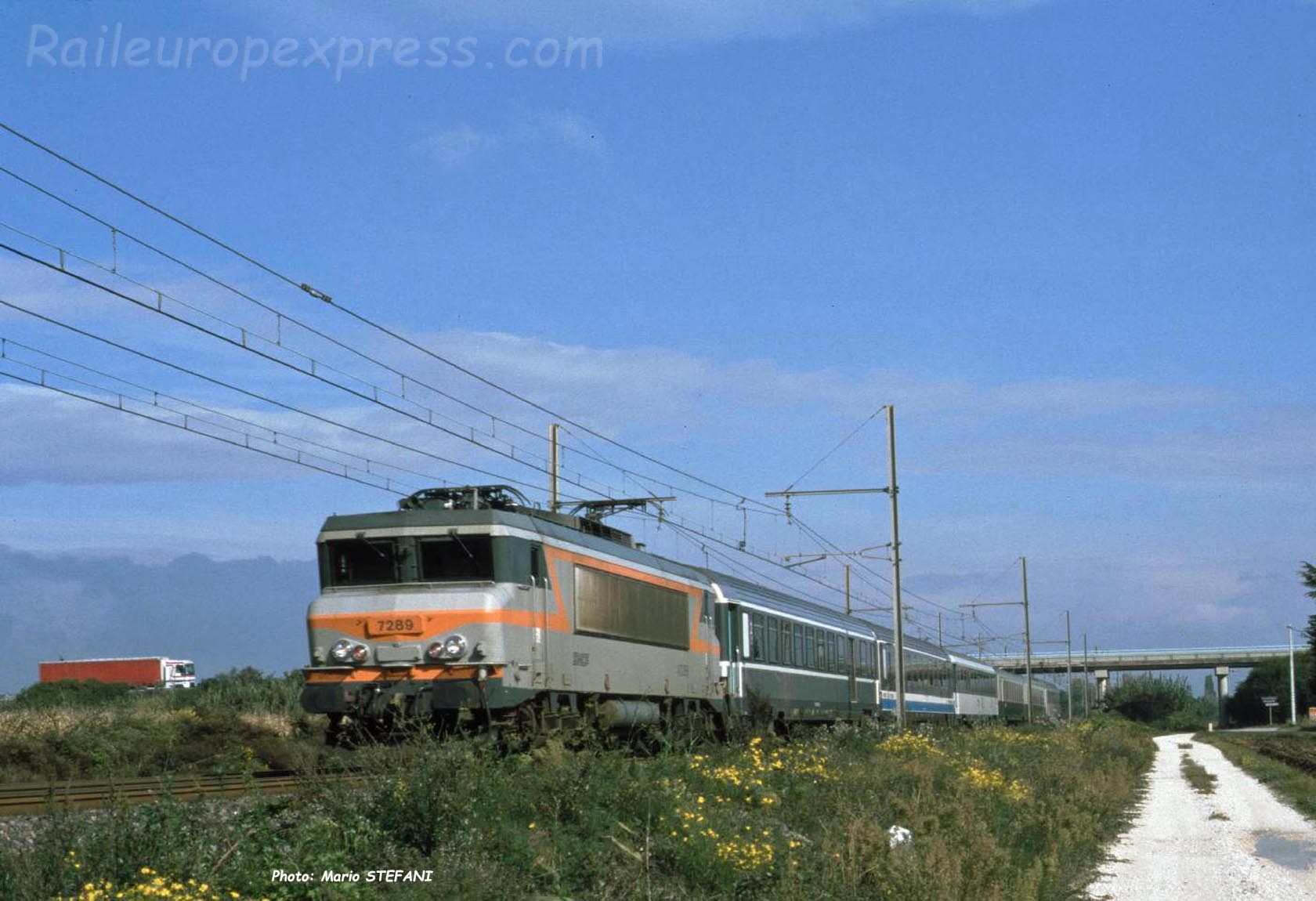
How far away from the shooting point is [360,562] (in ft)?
66.4

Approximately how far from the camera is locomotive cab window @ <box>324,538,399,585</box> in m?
20.1

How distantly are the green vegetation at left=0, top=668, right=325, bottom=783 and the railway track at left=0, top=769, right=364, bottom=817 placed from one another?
31.8 inches

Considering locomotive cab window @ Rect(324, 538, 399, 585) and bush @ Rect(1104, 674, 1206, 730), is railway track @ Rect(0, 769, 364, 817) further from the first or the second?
bush @ Rect(1104, 674, 1206, 730)

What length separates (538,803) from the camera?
44.6 ft

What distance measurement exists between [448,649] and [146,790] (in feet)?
15.6

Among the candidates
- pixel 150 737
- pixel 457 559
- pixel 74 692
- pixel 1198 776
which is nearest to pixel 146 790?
pixel 457 559

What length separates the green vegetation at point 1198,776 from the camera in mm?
35203

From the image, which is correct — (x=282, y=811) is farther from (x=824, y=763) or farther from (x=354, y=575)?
(x=824, y=763)

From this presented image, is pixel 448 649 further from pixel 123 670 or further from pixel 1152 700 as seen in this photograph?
pixel 1152 700

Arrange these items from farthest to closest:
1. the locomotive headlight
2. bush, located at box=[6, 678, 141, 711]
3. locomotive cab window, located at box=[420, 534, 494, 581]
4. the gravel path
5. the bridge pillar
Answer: the bridge pillar, bush, located at box=[6, 678, 141, 711], locomotive cab window, located at box=[420, 534, 494, 581], the locomotive headlight, the gravel path

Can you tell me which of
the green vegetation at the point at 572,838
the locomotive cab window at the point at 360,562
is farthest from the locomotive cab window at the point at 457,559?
the green vegetation at the point at 572,838

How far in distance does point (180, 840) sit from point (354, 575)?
1022cm

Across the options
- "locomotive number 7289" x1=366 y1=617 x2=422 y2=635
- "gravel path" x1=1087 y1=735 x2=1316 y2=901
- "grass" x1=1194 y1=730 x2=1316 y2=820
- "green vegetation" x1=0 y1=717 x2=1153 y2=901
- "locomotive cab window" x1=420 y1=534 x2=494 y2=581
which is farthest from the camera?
"grass" x1=1194 y1=730 x2=1316 y2=820

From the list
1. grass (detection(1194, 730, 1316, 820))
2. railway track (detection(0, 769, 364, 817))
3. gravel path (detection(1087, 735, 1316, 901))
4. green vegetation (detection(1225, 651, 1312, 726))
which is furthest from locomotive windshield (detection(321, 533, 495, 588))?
green vegetation (detection(1225, 651, 1312, 726))
